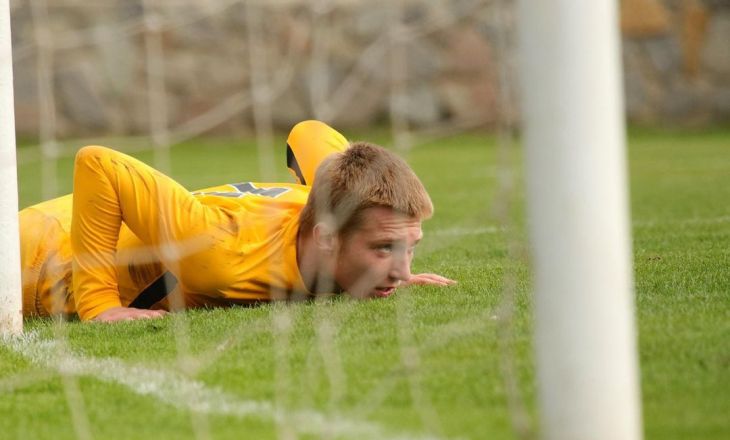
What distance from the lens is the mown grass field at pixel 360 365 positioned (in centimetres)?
218

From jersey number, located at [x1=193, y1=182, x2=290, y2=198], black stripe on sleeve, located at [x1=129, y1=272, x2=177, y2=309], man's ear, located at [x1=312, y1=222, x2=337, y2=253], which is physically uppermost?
jersey number, located at [x1=193, y1=182, x2=290, y2=198]

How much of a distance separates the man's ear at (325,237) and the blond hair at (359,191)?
0.02m

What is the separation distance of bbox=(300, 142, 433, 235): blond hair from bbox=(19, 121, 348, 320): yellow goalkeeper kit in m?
0.13

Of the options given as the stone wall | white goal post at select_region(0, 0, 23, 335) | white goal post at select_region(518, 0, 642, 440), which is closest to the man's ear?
white goal post at select_region(0, 0, 23, 335)

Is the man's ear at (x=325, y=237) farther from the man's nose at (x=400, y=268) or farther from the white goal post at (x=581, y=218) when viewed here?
the white goal post at (x=581, y=218)

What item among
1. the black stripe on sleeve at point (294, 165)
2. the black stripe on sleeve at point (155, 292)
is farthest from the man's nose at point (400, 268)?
the black stripe on sleeve at point (294, 165)

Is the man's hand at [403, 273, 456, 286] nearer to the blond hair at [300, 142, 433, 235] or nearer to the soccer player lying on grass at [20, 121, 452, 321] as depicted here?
the soccer player lying on grass at [20, 121, 452, 321]

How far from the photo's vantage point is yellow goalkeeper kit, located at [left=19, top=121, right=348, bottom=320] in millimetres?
3225

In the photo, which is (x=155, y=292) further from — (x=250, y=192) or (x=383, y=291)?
(x=383, y=291)

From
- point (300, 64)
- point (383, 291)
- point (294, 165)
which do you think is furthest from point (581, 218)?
point (300, 64)

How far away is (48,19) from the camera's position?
9.75 m

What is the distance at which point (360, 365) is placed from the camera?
101 inches

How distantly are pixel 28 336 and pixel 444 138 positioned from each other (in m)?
7.29

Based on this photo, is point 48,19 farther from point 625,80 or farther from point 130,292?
point 130,292
